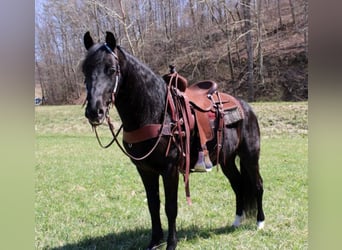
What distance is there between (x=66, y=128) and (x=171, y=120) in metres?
0.78

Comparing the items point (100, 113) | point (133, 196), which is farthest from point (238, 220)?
point (100, 113)

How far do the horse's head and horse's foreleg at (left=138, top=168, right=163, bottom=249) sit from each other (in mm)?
393

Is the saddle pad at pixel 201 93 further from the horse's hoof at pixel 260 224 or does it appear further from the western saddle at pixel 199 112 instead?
the horse's hoof at pixel 260 224

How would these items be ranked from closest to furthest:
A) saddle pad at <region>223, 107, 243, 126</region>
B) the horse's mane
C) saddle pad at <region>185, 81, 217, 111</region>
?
the horse's mane, saddle pad at <region>185, 81, 217, 111</region>, saddle pad at <region>223, 107, 243, 126</region>

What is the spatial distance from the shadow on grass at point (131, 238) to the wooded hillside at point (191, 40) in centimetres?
65

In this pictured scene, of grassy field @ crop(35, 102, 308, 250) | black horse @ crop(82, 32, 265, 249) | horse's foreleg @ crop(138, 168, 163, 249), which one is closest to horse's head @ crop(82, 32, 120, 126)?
black horse @ crop(82, 32, 265, 249)

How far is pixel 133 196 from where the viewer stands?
2.03 m

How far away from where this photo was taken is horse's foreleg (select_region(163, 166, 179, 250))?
4.58 feet

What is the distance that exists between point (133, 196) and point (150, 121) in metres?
0.78

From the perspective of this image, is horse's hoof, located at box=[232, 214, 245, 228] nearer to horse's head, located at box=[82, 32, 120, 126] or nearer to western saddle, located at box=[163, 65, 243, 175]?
western saddle, located at box=[163, 65, 243, 175]

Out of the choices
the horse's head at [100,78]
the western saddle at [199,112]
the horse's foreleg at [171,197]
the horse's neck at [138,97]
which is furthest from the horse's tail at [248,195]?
the horse's head at [100,78]

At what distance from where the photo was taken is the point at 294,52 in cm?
164

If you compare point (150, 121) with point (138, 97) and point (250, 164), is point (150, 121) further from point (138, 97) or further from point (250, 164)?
point (250, 164)
